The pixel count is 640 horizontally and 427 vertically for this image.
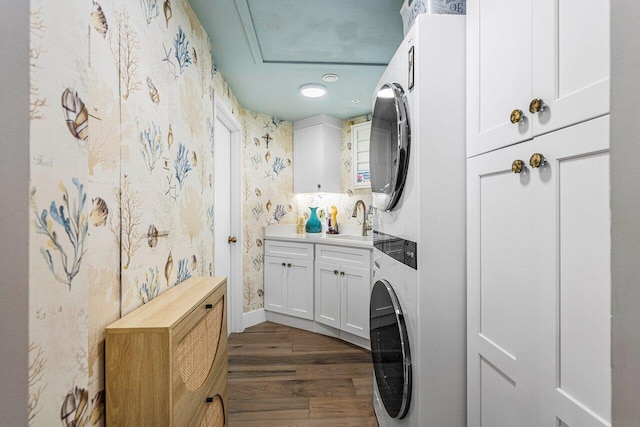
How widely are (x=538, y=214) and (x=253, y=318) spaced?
2941 millimetres

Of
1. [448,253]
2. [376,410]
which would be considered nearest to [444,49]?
[448,253]

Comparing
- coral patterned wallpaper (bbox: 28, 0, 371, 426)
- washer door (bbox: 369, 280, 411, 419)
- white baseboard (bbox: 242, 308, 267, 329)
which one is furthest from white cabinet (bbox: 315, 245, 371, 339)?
coral patterned wallpaper (bbox: 28, 0, 371, 426)

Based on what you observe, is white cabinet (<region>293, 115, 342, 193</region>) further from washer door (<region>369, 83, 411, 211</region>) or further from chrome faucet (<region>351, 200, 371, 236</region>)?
washer door (<region>369, 83, 411, 211</region>)

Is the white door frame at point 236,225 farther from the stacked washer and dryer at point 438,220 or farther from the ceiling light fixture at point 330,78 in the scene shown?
the stacked washer and dryer at point 438,220

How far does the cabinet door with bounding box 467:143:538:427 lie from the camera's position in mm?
802

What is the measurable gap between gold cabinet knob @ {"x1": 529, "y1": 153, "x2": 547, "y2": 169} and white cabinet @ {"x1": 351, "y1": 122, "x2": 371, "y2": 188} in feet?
8.14

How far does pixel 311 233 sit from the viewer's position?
3.47 metres

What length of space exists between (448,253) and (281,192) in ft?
8.52

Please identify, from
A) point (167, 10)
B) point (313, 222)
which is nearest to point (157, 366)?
point (167, 10)

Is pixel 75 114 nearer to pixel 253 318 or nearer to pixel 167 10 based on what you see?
pixel 167 10

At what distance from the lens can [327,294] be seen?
289cm

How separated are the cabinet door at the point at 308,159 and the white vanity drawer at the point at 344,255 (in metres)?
0.80

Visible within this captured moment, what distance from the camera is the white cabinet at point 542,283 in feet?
1.99

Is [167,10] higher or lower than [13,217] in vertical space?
higher
